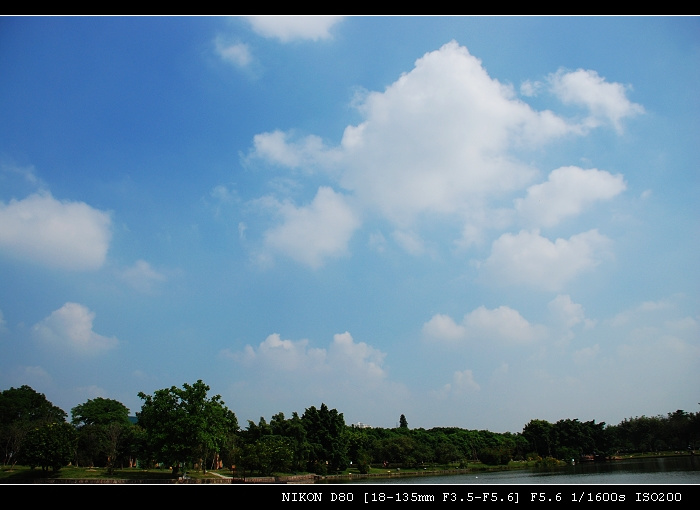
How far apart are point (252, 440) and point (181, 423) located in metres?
15.3

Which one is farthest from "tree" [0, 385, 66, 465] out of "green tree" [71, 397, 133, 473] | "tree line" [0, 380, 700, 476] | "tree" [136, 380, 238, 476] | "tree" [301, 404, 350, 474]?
"tree" [301, 404, 350, 474]

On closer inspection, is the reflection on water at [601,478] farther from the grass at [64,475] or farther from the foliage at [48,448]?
the foliage at [48,448]

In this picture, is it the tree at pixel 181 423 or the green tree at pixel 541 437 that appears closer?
the tree at pixel 181 423

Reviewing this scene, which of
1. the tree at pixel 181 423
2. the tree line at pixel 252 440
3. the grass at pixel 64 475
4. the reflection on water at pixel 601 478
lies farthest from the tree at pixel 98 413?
the reflection on water at pixel 601 478

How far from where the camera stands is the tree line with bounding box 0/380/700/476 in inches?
1534

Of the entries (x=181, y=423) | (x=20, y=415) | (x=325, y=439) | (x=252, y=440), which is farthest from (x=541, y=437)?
(x=20, y=415)

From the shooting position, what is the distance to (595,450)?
8138 centimetres

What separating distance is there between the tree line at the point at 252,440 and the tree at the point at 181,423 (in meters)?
0.08

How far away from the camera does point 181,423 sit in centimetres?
3841

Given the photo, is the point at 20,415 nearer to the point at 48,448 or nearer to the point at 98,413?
the point at 98,413

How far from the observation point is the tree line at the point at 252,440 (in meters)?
39.0

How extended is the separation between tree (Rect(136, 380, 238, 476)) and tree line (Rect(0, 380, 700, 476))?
0.08m
